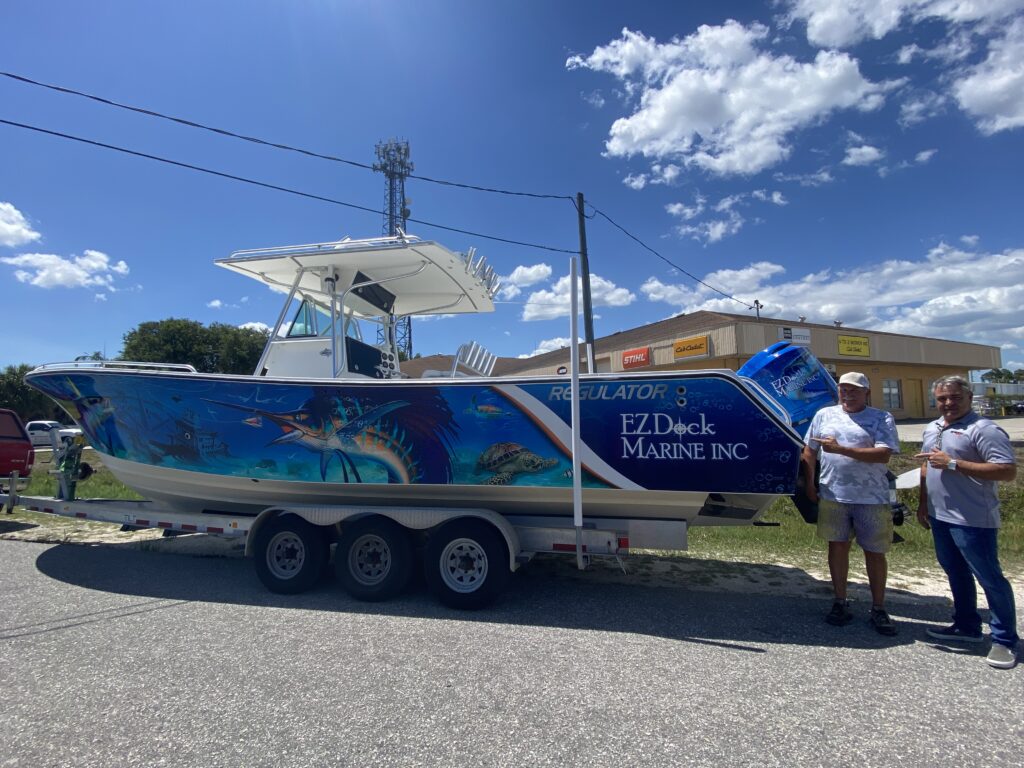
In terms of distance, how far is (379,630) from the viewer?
4.00 m

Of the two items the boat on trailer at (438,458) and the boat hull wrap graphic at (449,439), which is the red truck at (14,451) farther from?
the boat hull wrap graphic at (449,439)

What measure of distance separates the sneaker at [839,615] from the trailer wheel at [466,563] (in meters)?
2.26

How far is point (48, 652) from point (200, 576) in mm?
1864

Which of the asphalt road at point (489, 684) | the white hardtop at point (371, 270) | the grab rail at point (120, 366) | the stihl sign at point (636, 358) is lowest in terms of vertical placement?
the asphalt road at point (489, 684)

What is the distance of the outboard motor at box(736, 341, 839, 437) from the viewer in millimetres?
4715

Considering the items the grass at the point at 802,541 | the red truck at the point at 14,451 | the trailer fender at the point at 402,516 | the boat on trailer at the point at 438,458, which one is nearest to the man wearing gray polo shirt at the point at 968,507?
the boat on trailer at the point at 438,458

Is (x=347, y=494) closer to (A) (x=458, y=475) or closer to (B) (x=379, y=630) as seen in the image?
(A) (x=458, y=475)

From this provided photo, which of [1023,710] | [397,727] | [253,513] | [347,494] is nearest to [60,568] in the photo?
[253,513]

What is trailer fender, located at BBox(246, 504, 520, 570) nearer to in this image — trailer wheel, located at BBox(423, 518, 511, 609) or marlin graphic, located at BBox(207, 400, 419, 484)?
trailer wheel, located at BBox(423, 518, 511, 609)

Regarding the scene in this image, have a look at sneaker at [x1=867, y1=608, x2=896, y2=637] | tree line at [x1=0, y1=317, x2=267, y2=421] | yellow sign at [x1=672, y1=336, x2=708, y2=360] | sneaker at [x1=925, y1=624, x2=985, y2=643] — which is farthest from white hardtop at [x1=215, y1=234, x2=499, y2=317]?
tree line at [x1=0, y1=317, x2=267, y2=421]

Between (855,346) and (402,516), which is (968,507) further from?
(855,346)

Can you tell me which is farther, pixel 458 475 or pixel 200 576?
pixel 200 576

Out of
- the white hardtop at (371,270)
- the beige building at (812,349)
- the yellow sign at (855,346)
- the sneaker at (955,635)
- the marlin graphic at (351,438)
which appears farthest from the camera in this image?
the yellow sign at (855,346)

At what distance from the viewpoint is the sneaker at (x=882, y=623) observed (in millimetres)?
3848
